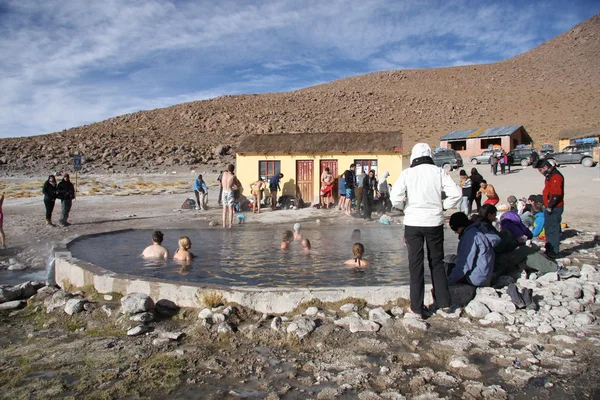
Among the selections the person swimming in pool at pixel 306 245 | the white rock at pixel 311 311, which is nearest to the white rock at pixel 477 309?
the white rock at pixel 311 311

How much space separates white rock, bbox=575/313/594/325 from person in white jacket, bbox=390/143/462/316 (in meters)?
1.39

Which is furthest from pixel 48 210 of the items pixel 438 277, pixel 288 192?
pixel 438 277

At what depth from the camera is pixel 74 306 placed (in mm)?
6090

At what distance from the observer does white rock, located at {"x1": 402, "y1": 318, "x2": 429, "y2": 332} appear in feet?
16.6

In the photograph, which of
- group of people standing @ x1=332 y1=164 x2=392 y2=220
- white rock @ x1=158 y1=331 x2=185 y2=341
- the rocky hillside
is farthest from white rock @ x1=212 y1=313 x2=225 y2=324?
the rocky hillside

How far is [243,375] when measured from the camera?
13.7 ft

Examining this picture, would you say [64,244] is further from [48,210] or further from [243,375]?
[243,375]

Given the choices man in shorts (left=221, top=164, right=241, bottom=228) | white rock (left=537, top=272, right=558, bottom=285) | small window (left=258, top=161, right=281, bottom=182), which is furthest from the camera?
small window (left=258, top=161, right=281, bottom=182)

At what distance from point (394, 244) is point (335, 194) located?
336 inches

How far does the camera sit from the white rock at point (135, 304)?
5678 millimetres

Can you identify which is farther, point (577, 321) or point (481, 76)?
point (481, 76)

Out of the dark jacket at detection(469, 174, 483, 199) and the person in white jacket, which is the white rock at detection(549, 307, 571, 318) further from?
the dark jacket at detection(469, 174, 483, 199)

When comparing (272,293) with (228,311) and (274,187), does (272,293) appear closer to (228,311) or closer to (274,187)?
(228,311)

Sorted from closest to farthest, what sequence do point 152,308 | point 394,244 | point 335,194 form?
point 152,308, point 394,244, point 335,194
